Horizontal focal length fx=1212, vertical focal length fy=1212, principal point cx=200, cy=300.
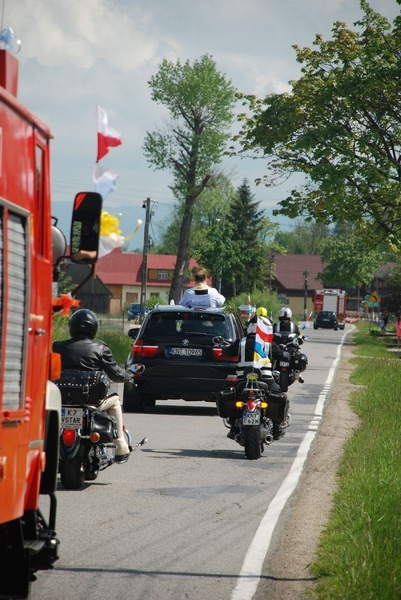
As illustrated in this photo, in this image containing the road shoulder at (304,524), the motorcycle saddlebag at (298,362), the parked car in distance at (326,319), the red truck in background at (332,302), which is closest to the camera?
the road shoulder at (304,524)

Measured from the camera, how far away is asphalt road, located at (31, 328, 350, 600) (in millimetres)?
7082

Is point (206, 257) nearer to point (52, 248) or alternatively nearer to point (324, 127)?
point (324, 127)

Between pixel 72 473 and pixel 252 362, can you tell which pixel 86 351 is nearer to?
pixel 72 473

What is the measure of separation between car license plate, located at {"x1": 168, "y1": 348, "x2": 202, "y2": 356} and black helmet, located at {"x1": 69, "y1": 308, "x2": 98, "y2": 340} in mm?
7336

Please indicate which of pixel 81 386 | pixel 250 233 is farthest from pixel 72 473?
pixel 250 233

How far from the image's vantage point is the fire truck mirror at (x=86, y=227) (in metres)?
5.82

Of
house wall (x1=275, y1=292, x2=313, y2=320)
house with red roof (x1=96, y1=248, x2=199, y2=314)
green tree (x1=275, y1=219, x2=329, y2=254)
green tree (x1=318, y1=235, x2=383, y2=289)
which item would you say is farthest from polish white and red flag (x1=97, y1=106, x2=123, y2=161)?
green tree (x1=275, y1=219, x2=329, y2=254)

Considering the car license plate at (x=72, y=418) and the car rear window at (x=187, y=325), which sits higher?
the car rear window at (x=187, y=325)

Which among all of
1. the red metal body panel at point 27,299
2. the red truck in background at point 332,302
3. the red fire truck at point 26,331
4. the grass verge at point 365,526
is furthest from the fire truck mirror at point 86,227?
the red truck in background at point 332,302

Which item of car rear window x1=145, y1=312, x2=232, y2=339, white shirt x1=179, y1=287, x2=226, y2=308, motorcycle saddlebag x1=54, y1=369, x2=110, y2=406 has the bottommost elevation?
motorcycle saddlebag x1=54, y1=369, x2=110, y2=406

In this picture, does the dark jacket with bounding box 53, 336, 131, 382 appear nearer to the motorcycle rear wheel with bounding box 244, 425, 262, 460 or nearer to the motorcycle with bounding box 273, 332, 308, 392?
the motorcycle rear wheel with bounding box 244, 425, 262, 460

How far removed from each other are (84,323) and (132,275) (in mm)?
138481

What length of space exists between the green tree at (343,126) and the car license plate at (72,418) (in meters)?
20.2

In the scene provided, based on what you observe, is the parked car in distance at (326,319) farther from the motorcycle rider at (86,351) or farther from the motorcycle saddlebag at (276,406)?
the motorcycle rider at (86,351)
